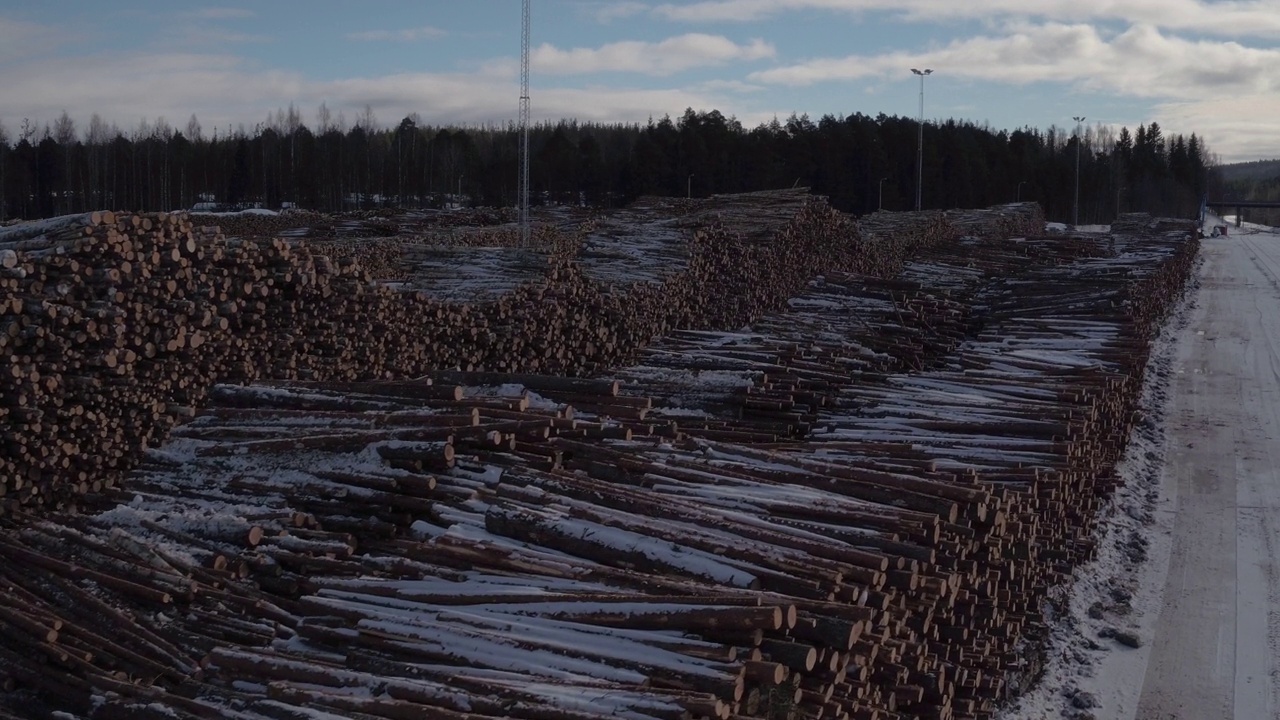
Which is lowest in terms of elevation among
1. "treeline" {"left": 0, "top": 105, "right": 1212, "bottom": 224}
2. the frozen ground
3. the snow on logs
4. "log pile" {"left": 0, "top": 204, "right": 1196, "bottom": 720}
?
the frozen ground

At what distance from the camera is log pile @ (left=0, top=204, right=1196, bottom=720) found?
17.2ft

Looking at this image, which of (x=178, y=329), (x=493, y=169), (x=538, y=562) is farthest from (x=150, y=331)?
(x=493, y=169)

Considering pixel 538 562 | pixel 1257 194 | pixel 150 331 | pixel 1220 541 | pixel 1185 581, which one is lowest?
pixel 1185 581

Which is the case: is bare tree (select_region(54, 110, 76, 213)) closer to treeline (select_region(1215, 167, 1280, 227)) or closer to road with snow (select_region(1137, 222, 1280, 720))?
road with snow (select_region(1137, 222, 1280, 720))

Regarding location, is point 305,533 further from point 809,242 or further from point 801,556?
point 809,242

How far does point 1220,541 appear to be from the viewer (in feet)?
41.2

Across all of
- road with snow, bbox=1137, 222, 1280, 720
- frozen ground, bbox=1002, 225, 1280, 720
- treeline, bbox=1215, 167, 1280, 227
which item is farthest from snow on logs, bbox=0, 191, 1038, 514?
treeline, bbox=1215, 167, 1280, 227

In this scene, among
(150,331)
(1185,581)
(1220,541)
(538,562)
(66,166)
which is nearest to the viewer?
(538,562)

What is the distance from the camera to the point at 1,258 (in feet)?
25.0

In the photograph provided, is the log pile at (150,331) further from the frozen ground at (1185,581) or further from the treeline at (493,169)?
the treeline at (493,169)

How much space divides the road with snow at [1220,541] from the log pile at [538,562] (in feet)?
3.88

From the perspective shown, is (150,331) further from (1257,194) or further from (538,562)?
(1257,194)

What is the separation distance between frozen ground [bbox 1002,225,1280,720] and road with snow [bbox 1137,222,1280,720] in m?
0.02

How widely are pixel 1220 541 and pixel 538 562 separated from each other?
9816 mm
